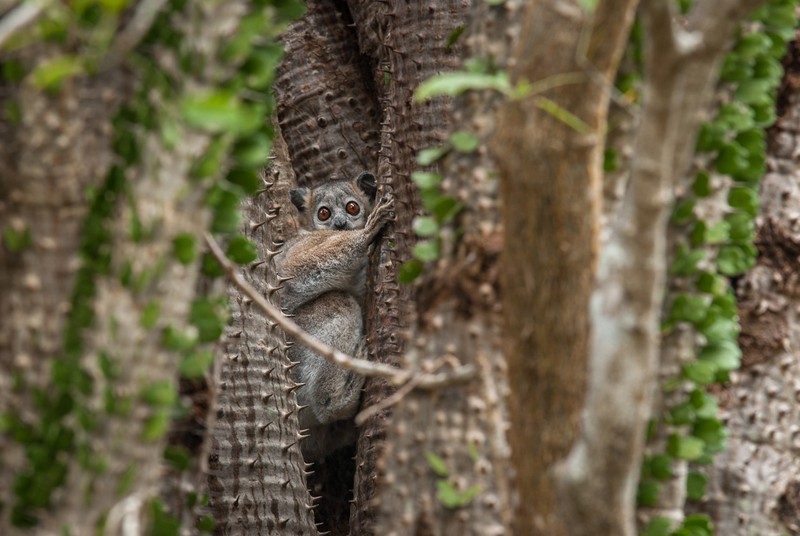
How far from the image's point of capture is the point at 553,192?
229 cm

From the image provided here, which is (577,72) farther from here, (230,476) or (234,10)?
(230,476)

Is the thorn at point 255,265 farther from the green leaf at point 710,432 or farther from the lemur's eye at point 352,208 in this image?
the green leaf at point 710,432

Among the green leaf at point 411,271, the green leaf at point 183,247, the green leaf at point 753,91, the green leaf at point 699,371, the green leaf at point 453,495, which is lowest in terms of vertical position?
the green leaf at point 453,495

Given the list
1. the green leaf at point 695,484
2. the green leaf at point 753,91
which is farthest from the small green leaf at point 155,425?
the green leaf at point 753,91

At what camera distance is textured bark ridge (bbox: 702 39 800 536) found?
11.6ft

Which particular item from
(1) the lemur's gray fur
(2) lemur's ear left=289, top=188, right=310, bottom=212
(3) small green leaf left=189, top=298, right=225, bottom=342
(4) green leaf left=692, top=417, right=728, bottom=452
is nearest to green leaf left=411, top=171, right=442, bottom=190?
(3) small green leaf left=189, top=298, right=225, bottom=342

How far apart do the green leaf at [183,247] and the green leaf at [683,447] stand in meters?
1.36

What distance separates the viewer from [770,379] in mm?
3666

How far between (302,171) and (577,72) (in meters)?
6.10

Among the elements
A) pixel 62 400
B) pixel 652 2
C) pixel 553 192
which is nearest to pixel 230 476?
pixel 62 400

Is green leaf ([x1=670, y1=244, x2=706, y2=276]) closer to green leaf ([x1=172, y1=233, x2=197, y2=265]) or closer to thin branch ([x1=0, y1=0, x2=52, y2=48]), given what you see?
green leaf ([x1=172, y1=233, x2=197, y2=265])

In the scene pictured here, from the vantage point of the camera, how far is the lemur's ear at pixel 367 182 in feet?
26.1

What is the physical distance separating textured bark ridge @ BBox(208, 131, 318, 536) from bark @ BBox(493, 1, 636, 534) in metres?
3.03

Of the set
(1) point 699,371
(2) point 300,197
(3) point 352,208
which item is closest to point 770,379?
(1) point 699,371
